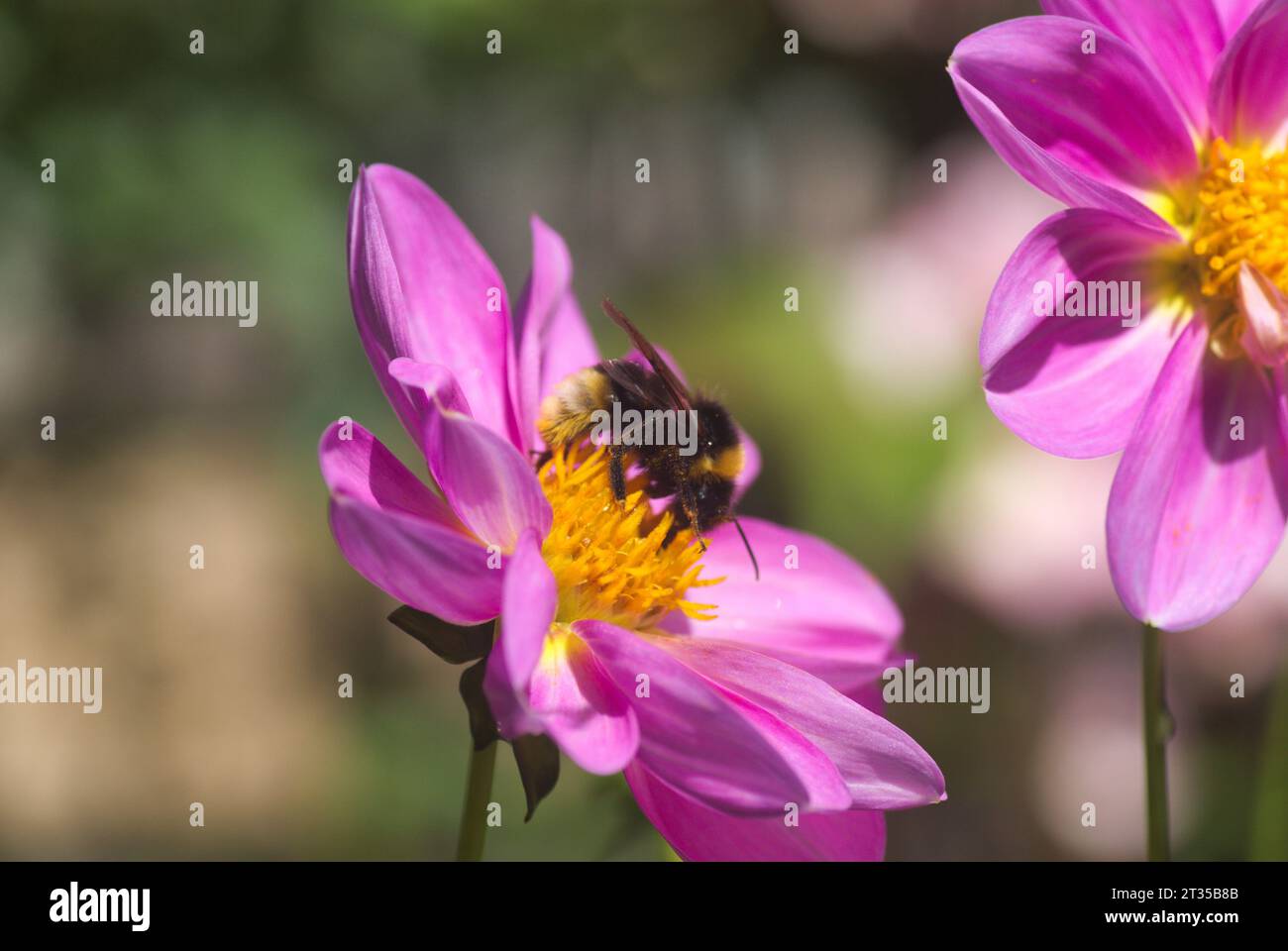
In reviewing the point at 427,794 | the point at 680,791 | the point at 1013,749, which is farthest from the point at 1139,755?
the point at 680,791

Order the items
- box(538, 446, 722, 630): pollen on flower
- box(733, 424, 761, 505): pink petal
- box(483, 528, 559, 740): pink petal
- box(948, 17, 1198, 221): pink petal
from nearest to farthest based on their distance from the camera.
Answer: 1. box(483, 528, 559, 740): pink petal
2. box(948, 17, 1198, 221): pink petal
3. box(538, 446, 722, 630): pollen on flower
4. box(733, 424, 761, 505): pink petal

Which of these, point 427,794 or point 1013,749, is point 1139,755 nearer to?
point 1013,749

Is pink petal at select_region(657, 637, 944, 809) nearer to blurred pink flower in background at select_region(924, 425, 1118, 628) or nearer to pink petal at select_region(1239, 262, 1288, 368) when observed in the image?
pink petal at select_region(1239, 262, 1288, 368)
